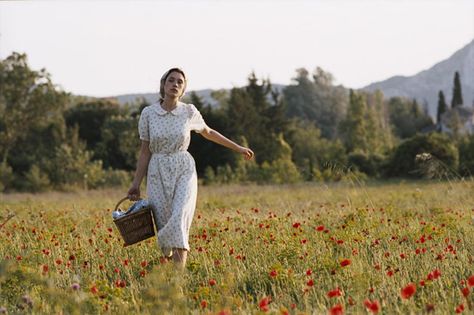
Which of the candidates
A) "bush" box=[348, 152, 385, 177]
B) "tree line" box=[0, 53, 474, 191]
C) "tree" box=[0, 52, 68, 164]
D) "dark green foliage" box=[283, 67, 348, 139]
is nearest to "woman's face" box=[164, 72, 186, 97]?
"tree line" box=[0, 53, 474, 191]

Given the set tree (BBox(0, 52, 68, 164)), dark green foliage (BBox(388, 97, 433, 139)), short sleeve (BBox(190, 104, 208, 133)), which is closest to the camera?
short sleeve (BBox(190, 104, 208, 133))

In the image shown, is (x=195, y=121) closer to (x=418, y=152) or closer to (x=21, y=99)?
(x=418, y=152)

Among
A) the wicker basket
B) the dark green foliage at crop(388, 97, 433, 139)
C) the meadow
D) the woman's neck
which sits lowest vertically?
the dark green foliage at crop(388, 97, 433, 139)

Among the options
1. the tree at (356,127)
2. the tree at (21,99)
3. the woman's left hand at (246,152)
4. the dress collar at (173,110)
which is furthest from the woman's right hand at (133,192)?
the tree at (356,127)

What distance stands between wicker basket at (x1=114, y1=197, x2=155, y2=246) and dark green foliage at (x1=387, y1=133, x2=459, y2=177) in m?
21.2

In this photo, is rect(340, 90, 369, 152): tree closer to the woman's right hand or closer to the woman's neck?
the woman's neck

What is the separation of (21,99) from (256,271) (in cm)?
3219

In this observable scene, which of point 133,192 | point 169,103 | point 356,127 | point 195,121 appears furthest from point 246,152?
point 356,127

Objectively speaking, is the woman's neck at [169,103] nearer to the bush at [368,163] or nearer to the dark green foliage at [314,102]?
the bush at [368,163]

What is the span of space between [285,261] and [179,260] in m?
0.94

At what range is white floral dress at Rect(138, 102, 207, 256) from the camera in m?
5.72

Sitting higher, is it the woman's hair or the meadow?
the woman's hair

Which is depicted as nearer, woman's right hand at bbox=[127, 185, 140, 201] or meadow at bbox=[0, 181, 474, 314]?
meadow at bbox=[0, 181, 474, 314]

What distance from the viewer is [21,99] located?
3506cm
